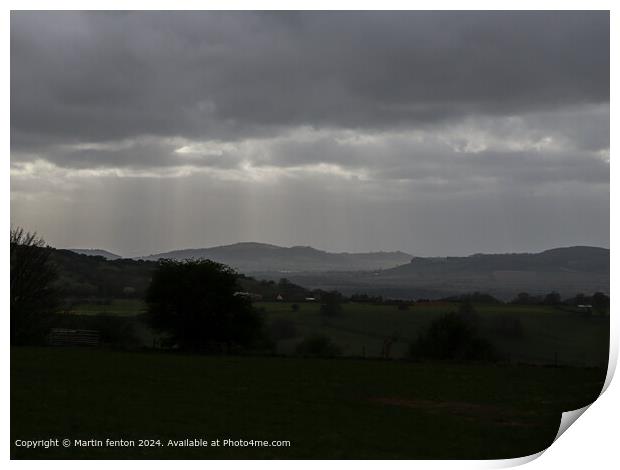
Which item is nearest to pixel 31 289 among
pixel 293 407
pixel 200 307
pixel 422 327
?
pixel 200 307

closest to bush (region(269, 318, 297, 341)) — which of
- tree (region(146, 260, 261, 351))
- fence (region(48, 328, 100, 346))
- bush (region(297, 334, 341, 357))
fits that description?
bush (region(297, 334, 341, 357))

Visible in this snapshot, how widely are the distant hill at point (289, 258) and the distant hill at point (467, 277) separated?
71 cm

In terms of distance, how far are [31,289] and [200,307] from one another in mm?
9429

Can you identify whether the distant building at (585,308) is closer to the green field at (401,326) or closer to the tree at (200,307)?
the green field at (401,326)

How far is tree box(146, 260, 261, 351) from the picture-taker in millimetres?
25000

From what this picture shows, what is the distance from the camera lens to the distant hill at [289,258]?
21.0 meters

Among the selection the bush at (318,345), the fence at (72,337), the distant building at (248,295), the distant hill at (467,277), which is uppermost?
the distant hill at (467,277)

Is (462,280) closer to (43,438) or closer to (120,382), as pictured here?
(120,382)

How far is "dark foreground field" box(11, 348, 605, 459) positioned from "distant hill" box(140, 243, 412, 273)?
331 centimetres

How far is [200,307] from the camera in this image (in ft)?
82.9

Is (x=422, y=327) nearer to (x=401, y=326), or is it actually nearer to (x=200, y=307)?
(x=401, y=326)

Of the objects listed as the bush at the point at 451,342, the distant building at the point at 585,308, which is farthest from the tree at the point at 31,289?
the distant building at the point at 585,308
